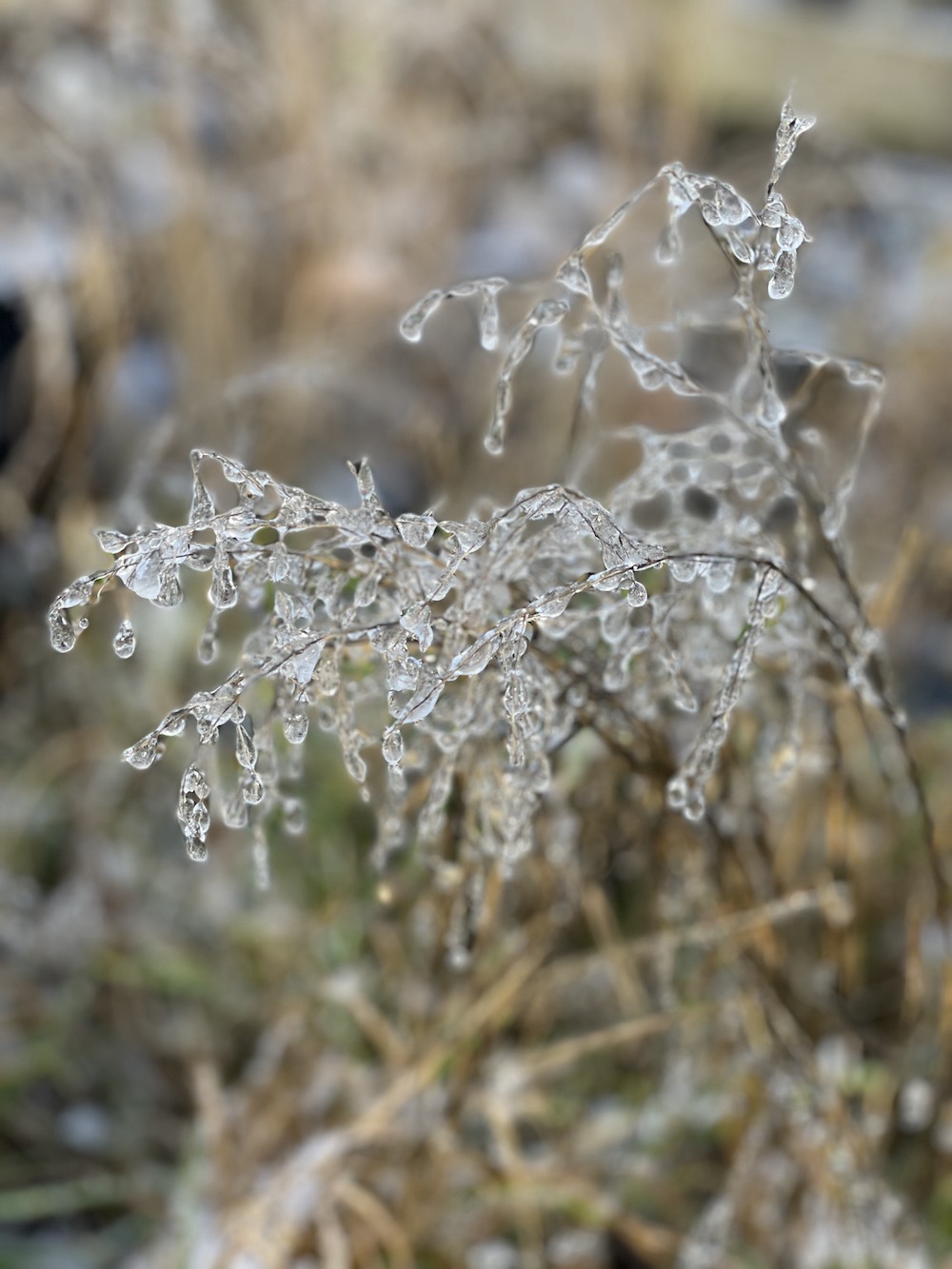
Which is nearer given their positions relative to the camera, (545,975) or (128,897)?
(545,975)

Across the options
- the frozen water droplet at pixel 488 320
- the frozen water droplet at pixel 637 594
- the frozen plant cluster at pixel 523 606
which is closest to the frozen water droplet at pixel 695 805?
the frozen plant cluster at pixel 523 606

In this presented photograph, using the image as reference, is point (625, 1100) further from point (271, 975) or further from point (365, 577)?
point (365, 577)

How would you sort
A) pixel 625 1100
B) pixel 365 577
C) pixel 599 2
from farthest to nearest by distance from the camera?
pixel 599 2
pixel 625 1100
pixel 365 577

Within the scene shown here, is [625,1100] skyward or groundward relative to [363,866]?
groundward

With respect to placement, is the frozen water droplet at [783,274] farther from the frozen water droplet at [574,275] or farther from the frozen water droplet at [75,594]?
the frozen water droplet at [75,594]

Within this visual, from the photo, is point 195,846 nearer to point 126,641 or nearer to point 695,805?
point 126,641

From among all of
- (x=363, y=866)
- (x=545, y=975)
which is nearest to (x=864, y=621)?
(x=545, y=975)
